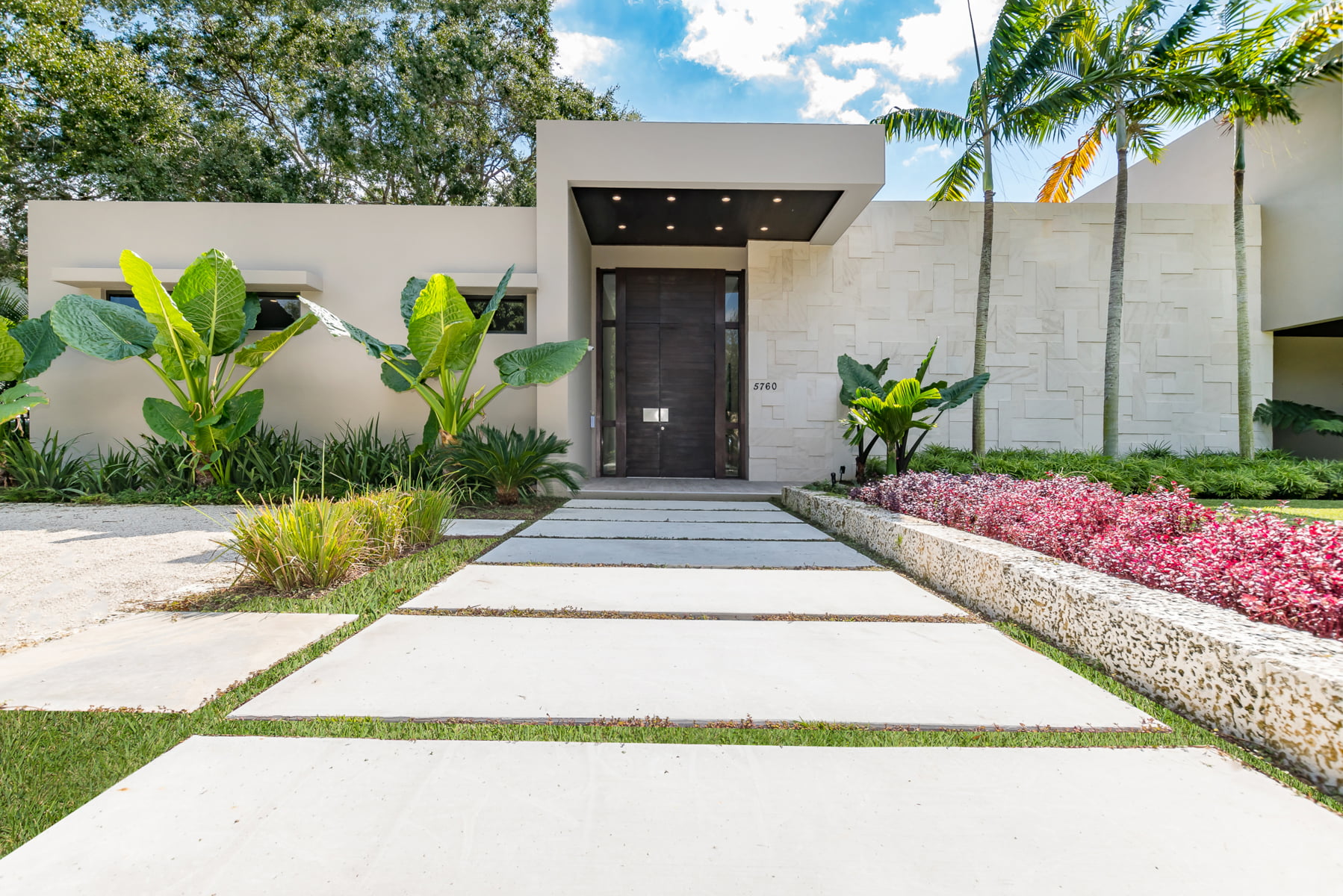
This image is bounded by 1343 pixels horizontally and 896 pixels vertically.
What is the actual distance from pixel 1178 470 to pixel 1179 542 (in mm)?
5408

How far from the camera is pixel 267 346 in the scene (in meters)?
6.49

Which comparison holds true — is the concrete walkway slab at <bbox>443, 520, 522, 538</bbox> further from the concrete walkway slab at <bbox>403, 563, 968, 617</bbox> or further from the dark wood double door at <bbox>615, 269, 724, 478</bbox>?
the dark wood double door at <bbox>615, 269, 724, 478</bbox>

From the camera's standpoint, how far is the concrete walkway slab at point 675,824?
3.28 feet

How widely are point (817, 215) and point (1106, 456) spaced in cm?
502

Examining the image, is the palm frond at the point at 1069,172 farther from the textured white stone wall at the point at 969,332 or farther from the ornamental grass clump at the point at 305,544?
the ornamental grass clump at the point at 305,544

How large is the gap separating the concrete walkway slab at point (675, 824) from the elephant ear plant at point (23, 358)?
24.1ft

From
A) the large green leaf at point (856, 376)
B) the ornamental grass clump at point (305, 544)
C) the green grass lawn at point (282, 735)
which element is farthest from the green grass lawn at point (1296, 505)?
the ornamental grass clump at point (305, 544)

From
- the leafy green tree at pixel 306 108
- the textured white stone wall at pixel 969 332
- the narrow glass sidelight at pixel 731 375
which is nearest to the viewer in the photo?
the textured white stone wall at pixel 969 332

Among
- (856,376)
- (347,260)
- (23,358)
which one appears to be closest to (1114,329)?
(856,376)

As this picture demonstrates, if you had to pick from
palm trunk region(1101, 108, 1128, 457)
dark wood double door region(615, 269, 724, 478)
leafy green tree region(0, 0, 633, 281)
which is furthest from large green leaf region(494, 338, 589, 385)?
leafy green tree region(0, 0, 633, 281)

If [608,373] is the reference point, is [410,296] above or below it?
above

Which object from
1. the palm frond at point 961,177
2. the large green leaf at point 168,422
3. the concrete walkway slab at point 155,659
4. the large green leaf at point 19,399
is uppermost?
the palm frond at point 961,177

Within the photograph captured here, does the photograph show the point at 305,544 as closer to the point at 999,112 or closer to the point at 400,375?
the point at 400,375

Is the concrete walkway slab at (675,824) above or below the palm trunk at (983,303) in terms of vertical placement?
below
